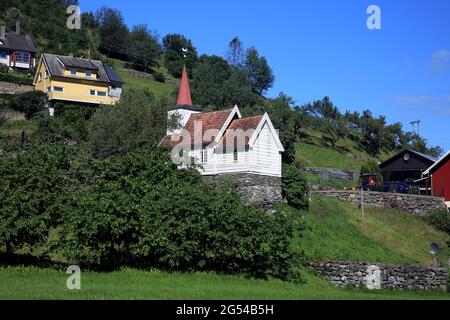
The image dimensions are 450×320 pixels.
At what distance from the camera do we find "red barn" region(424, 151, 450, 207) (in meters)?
56.4

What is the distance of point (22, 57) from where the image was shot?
89.5 meters

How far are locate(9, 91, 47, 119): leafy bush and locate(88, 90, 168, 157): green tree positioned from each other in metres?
18.9

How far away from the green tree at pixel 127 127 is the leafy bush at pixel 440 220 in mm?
22140

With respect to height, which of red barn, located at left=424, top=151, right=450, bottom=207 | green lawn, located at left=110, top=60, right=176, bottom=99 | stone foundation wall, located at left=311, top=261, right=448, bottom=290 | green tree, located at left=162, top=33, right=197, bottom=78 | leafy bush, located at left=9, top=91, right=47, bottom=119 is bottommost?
stone foundation wall, located at left=311, top=261, right=448, bottom=290

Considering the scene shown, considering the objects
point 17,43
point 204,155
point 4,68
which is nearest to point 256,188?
point 204,155

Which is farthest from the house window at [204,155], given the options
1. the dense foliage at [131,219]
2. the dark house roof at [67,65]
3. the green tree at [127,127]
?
the dark house roof at [67,65]

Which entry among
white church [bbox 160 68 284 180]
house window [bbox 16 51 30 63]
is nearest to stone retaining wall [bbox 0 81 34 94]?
house window [bbox 16 51 30 63]

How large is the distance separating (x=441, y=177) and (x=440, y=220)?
8254 mm

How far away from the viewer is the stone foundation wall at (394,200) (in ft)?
165

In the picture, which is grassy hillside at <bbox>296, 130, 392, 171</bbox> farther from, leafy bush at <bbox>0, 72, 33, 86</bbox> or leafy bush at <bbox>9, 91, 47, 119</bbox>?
leafy bush at <bbox>0, 72, 33, 86</bbox>

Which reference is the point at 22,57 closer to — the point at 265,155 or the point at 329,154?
the point at 329,154

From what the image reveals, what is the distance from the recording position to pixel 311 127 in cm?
9188

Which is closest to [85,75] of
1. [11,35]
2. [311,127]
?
[11,35]

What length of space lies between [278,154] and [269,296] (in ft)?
78.8
